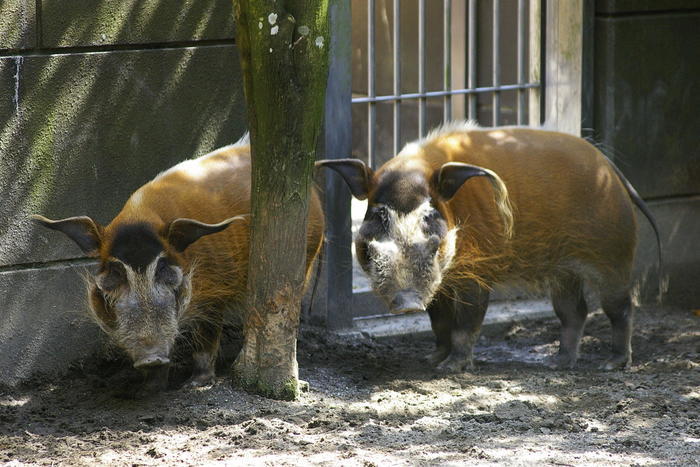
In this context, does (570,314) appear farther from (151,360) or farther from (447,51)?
(151,360)

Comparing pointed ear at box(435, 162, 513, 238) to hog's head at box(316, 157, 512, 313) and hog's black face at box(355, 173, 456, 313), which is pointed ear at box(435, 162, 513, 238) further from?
hog's black face at box(355, 173, 456, 313)

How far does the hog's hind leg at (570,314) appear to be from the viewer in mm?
7488

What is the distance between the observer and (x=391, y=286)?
6.71 metres

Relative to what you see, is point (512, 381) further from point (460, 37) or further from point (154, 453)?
point (460, 37)

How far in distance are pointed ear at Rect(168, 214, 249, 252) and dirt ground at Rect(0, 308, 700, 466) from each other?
821 mm

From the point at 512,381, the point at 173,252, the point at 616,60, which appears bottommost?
the point at 512,381

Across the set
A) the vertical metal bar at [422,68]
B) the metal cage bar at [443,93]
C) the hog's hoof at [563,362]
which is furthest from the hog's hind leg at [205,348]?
the vertical metal bar at [422,68]

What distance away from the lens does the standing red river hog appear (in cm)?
600

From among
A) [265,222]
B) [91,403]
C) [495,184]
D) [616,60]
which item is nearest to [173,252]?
[265,222]

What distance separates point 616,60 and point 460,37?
63.1 inches

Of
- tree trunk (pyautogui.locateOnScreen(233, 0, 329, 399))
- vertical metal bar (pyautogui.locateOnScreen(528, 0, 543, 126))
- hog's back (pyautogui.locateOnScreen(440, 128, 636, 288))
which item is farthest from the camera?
vertical metal bar (pyautogui.locateOnScreen(528, 0, 543, 126))

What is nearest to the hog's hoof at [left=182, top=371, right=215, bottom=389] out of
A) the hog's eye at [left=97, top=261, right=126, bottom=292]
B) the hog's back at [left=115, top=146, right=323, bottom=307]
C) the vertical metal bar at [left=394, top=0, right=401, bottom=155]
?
the hog's back at [left=115, top=146, right=323, bottom=307]

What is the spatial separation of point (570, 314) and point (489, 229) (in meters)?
0.97

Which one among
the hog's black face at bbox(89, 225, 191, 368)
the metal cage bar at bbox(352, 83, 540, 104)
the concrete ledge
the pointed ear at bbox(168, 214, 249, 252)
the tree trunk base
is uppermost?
the metal cage bar at bbox(352, 83, 540, 104)
